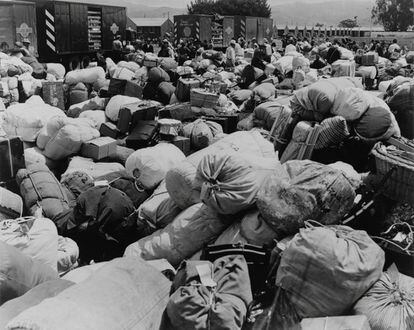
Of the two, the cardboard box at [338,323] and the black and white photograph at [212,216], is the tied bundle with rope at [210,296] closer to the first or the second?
the black and white photograph at [212,216]

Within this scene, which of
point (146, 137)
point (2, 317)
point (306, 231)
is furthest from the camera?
point (146, 137)

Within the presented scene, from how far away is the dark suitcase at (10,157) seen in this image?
3.60m

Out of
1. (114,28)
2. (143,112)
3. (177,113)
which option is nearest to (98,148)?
(143,112)

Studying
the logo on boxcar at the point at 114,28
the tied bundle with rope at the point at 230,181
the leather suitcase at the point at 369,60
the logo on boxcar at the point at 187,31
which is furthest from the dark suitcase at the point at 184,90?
the logo on boxcar at the point at 187,31

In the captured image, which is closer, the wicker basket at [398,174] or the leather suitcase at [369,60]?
the wicker basket at [398,174]

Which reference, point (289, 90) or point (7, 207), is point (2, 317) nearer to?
point (7, 207)

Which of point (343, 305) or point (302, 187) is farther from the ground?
point (302, 187)

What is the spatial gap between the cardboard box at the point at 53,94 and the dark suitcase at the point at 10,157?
319 cm

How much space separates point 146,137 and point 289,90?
135 inches

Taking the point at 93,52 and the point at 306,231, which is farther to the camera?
the point at 93,52

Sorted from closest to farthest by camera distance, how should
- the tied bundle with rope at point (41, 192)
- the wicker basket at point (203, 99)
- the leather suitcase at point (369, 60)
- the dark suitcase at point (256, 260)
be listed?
the dark suitcase at point (256, 260)
the tied bundle with rope at point (41, 192)
the wicker basket at point (203, 99)
the leather suitcase at point (369, 60)

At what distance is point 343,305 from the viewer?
2.11 metres

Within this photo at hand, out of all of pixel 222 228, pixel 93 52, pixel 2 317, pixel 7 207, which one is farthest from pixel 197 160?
pixel 93 52

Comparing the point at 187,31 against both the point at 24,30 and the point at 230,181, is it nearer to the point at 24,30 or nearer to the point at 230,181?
the point at 24,30
